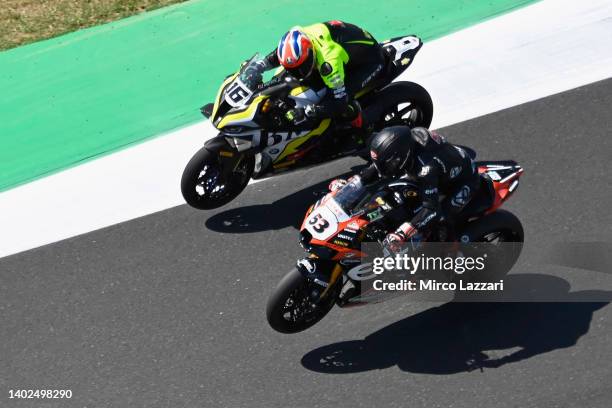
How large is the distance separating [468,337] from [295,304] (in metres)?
1.51

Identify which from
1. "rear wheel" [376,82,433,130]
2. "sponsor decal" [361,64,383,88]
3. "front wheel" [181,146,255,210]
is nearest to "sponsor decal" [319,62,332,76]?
"sponsor decal" [361,64,383,88]

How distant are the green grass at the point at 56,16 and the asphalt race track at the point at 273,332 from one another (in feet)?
15.8

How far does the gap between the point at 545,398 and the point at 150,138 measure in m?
6.04

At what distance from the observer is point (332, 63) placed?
9828 millimetres

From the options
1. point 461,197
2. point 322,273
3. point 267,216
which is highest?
point 461,197

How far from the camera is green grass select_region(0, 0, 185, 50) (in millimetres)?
14000

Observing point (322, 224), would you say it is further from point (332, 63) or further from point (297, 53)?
point (332, 63)

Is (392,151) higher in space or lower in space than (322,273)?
→ higher

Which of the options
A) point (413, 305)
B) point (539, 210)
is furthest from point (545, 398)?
point (539, 210)

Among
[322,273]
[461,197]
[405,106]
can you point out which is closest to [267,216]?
[405,106]

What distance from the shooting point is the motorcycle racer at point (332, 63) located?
9688mm

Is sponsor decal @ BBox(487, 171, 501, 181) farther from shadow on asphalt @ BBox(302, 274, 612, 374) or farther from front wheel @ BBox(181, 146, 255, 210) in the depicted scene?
front wheel @ BBox(181, 146, 255, 210)

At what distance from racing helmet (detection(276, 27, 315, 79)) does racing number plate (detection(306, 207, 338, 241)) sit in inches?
84.6

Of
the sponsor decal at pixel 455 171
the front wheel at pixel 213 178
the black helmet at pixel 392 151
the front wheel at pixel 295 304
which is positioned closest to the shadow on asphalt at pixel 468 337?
the front wheel at pixel 295 304
